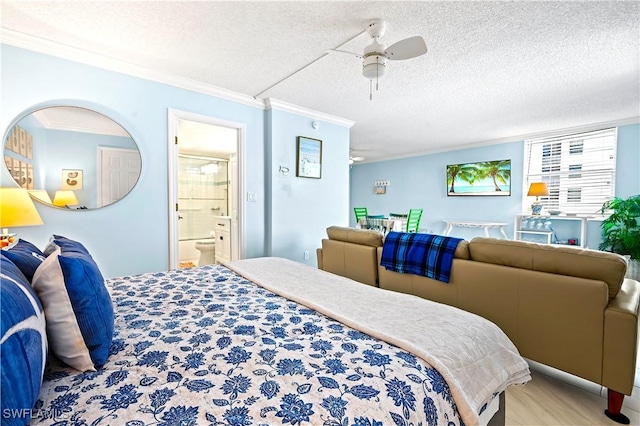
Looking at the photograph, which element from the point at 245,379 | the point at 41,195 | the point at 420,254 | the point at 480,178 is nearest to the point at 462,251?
the point at 420,254

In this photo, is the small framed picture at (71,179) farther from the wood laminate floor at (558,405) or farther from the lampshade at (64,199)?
the wood laminate floor at (558,405)

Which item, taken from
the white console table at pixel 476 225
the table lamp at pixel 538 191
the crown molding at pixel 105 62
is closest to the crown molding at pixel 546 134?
the table lamp at pixel 538 191

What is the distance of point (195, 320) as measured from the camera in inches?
50.0

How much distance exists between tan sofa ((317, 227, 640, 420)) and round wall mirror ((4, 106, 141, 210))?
299cm

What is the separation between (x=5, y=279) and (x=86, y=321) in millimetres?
279

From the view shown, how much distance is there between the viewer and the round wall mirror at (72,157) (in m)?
2.45

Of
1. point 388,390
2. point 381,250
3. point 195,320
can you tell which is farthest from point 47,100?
point 388,390

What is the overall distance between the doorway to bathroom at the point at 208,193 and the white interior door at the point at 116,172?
3.76 ft

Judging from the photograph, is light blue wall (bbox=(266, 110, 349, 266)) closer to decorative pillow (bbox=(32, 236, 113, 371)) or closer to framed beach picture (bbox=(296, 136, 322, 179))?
framed beach picture (bbox=(296, 136, 322, 179))

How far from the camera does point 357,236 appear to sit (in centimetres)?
298

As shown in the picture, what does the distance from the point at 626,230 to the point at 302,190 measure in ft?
15.0

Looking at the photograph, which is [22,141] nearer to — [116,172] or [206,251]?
[116,172]

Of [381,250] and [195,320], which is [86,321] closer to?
[195,320]

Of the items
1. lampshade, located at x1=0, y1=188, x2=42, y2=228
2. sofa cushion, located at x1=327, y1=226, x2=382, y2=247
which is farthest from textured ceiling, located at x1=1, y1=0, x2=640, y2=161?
sofa cushion, located at x1=327, y1=226, x2=382, y2=247
